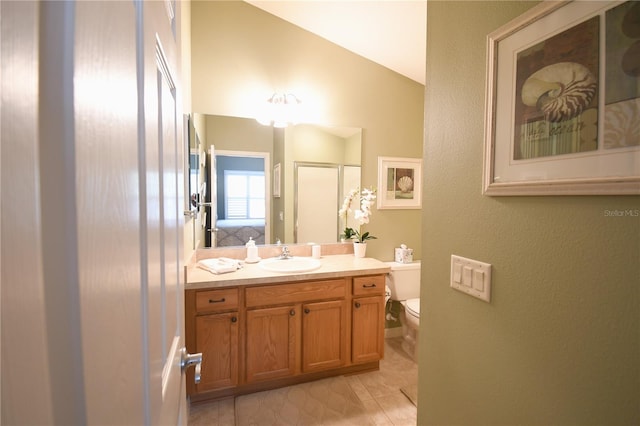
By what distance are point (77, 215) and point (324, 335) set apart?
2.10m

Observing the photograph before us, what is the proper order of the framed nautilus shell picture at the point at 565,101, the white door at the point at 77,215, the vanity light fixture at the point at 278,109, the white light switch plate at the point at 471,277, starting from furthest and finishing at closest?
the vanity light fixture at the point at 278,109, the white light switch plate at the point at 471,277, the framed nautilus shell picture at the point at 565,101, the white door at the point at 77,215

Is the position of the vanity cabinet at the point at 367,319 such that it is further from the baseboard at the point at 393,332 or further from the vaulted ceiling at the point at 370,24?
the vaulted ceiling at the point at 370,24

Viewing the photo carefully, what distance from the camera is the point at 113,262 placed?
0.32 m

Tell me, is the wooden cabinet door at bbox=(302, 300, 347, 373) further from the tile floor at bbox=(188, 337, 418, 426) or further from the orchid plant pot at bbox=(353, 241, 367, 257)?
the orchid plant pot at bbox=(353, 241, 367, 257)

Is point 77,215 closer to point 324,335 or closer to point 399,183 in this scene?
point 324,335

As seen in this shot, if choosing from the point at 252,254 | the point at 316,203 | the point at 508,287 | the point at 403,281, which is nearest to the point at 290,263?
the point at 252,254

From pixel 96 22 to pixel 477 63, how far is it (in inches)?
41.7

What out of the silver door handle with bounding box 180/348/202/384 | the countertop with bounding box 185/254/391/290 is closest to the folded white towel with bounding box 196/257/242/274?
the countertop with bounding box 185/254/391/290

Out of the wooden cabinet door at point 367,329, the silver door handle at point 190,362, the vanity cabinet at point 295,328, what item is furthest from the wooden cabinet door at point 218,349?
the silver door handle at point 190,362

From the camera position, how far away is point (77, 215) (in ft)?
0.79

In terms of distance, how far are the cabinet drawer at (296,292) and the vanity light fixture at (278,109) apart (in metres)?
1.40

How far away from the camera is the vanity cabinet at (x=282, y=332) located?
183 cm

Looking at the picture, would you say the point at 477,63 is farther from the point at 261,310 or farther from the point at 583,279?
the point at 261,310

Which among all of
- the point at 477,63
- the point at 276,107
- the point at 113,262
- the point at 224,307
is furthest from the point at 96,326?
the point at 276,107
